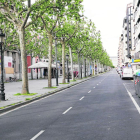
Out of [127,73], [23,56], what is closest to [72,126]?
[23,56]

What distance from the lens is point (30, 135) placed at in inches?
263

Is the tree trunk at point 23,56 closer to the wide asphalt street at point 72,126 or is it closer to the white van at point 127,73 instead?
the wide asphalt street at point 72,126

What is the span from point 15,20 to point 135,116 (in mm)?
11740

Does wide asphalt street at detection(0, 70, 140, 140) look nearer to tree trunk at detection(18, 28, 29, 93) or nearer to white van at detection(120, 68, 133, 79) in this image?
A: tree trunk at detection(18, 28, 29, 93)

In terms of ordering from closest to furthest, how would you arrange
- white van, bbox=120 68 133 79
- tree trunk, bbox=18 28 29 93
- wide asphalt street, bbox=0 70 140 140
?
wide asphalt street, bbox=0 70 140 140 → tree trunk, bbox=18 28 29 93 → white van, bbox=120 68 133 79

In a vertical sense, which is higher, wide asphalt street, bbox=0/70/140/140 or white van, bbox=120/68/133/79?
white van, bbox=120/68/133/79

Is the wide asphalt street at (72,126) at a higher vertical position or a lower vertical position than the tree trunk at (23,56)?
lower

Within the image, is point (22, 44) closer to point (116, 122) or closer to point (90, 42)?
point (116, 122)

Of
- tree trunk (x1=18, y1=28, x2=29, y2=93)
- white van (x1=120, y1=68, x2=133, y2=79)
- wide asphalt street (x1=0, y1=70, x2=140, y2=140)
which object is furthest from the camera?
white van (x1=120, y1=68, x2=133, y2=79)

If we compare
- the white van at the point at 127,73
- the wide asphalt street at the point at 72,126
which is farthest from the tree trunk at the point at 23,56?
the white van at the point at 127,73

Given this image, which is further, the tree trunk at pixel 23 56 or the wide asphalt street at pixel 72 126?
the tree trunk at pixel 23 56

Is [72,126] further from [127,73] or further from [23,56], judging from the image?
[127,73]

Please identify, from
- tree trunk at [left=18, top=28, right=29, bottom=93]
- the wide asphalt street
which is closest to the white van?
tree trunk at [left=18, top=28, right=29, bottom=93]

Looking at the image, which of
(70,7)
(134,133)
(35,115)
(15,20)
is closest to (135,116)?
(134,133)
